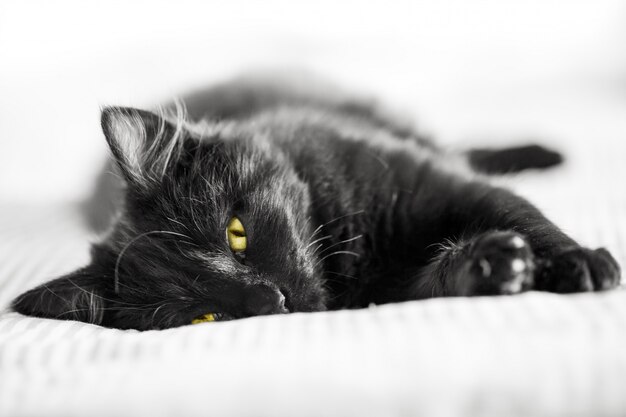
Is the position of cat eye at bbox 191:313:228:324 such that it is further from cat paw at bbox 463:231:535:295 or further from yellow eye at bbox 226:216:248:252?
cat paw at bbox 463:231:535:295

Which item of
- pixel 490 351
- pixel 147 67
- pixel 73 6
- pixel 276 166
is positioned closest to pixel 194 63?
pixel 147 67

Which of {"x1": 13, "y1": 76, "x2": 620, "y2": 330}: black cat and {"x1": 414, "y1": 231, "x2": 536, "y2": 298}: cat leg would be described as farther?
{"x1": 13, "y1": 76, "x2": 620, "y2": 330}: black cat

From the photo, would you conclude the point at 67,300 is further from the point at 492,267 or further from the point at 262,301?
the point at 492,267

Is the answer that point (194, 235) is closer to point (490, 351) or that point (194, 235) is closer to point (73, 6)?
point (490, 351)

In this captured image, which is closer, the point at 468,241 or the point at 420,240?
the point at 468,241

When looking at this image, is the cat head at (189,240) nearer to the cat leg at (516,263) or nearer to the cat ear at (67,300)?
the cat ear at (67,300)

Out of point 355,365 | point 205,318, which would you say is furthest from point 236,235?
point 355,365

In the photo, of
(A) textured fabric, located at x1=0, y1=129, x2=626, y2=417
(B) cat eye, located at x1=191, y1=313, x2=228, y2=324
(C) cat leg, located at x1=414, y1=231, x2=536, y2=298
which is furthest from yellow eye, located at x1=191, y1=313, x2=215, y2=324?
(C) cat leg, located at x1=414, y1=231, x2=536, y2=298

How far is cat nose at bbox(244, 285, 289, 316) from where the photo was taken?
1379 millimetres

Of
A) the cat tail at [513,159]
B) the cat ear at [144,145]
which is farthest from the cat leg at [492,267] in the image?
the cat tail at [513,159]

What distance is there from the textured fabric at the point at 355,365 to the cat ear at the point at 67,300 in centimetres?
24

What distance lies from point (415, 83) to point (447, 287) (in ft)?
6.29

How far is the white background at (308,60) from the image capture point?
2768 mm

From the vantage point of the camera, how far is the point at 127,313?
1.53m
